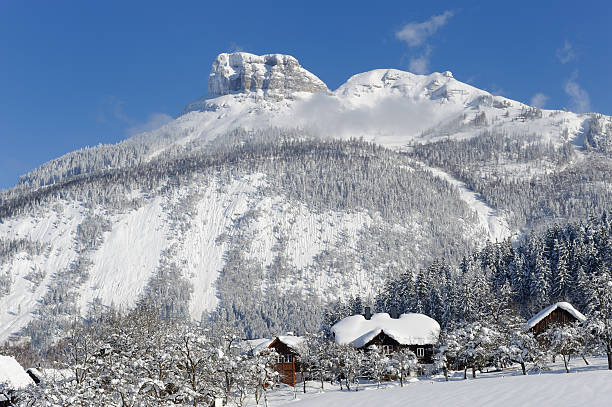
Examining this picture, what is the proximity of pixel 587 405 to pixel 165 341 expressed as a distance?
24.3 metres

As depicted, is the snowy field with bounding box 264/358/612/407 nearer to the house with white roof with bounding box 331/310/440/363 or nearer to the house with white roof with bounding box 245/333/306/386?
the house with white roof with bounding box 245/333/306/386

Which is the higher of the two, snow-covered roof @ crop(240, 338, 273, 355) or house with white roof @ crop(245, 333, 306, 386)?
snow-covered roof @ crop(240, 338, 273, 355)

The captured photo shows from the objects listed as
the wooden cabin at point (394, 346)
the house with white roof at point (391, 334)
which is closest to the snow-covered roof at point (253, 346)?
the house with white roof at point (391, 334)

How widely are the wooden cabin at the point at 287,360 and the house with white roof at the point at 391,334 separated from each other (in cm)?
607

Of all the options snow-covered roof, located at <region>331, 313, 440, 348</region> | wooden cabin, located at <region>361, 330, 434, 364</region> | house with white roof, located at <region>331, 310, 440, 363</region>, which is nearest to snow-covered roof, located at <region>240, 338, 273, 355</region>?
house with white roof, located at <region>331, 310, 440, 363</region>

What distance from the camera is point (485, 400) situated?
26234mm

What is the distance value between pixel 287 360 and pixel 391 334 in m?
14.5

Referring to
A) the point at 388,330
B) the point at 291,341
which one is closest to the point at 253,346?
the point at 291,341

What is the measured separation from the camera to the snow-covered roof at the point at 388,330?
73875 mm

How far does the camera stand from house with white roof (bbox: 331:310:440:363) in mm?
73812

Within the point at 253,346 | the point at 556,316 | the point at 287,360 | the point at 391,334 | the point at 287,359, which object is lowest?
the point at 287,360

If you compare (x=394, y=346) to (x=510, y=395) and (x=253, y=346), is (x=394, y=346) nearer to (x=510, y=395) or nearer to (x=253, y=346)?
(x=253, y=346)

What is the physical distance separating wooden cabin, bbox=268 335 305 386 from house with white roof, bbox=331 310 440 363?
607 cm

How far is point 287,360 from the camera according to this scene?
247 ft
